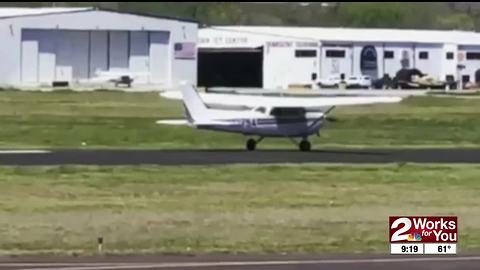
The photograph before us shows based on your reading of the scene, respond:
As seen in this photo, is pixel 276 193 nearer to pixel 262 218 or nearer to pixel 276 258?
pixel 262 218

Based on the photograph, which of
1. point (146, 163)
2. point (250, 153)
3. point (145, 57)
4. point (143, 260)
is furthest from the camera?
point (145, 57)

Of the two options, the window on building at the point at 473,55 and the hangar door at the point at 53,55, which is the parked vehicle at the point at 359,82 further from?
the hangar door at the point at 53,55

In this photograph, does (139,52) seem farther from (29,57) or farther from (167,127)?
(167,127)

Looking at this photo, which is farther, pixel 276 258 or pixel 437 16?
pixel 437 16

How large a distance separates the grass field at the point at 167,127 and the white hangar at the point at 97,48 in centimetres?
2404

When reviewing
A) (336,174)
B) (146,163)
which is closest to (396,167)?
(336,174)

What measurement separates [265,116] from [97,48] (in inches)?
2617

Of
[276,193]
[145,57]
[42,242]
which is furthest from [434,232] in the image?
[145,57]

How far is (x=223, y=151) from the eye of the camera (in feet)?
143

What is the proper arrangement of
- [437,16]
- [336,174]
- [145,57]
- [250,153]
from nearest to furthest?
[336,174] < [250,153] < [145,57] < [437,16]

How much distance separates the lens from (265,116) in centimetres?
4566

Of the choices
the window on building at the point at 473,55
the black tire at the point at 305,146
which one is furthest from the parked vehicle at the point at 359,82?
the black tire at the point at 305,146

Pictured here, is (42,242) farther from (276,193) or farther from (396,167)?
(396,167)

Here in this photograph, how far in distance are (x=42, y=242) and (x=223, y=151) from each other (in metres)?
22.6
